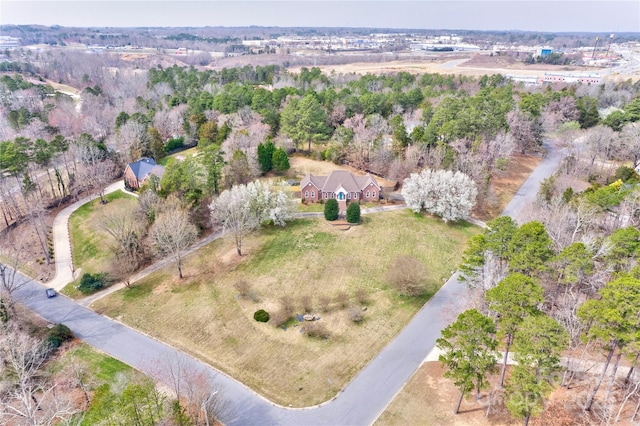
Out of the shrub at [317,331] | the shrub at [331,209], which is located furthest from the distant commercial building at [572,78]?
the shrub at [317,331]

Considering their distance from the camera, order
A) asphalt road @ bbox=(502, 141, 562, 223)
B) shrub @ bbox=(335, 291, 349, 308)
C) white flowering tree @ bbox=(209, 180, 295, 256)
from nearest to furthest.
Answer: shrub @ bbox=(335, 291, 349, 308)
white flowering tree @ bbox=(209, 180, 295, 256)
asphalt road @ bbox=(502, 141, 562, 223)

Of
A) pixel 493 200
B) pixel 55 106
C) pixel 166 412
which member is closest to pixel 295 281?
pixel 166 412

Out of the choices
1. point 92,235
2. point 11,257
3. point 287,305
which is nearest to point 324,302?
point 287,305

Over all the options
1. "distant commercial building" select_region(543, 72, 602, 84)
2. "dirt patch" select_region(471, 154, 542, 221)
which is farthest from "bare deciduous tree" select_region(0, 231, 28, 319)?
"distant commercial building" select_region(543, 72, 602, 84)

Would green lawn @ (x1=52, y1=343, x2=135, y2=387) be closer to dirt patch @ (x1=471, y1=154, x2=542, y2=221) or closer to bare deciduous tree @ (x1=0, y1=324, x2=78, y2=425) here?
bare deciduous tree @ (x1=0, y1=324, x2=78, y2=425)

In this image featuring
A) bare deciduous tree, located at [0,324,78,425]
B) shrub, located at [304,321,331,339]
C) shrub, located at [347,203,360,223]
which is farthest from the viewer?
shrub, located at [347,203,360,223]
